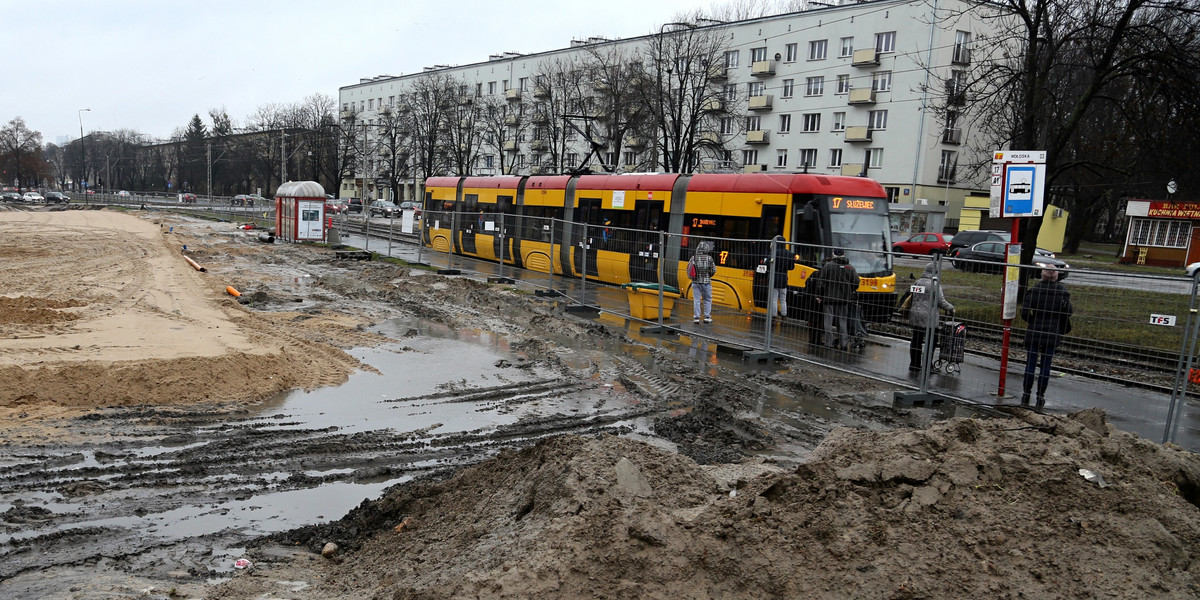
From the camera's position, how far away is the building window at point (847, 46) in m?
52.4

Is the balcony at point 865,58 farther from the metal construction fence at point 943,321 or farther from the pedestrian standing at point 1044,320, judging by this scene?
the pedestrian standing at point 1044,320

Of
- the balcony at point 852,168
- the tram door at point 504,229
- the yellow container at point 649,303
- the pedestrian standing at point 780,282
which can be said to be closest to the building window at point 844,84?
the balcony at point 852,168

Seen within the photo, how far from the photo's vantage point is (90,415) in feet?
25.5

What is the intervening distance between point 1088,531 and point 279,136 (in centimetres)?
9586

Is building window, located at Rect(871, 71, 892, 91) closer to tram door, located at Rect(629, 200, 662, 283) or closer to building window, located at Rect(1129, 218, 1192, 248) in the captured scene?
building window, located at Rect(1129, 218, 1192, 248)

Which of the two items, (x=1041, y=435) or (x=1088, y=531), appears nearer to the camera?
(x=1088, y=531)

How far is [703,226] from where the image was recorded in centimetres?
1808

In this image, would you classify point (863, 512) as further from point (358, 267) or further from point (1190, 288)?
point (358, 267)

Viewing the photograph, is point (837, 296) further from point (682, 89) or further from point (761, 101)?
point (761, 101)

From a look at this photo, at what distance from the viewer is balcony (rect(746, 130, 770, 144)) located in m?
57.8

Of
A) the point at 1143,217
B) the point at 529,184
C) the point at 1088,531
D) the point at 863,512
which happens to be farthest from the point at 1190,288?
the point at 1143,217

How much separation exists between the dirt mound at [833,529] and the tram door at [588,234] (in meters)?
13.7

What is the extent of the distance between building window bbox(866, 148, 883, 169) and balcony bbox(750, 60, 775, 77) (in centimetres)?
926

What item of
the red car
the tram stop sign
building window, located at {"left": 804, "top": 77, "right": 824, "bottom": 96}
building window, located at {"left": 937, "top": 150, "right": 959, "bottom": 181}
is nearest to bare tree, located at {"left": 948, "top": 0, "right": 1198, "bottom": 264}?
the tram stop sign
